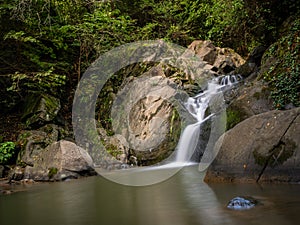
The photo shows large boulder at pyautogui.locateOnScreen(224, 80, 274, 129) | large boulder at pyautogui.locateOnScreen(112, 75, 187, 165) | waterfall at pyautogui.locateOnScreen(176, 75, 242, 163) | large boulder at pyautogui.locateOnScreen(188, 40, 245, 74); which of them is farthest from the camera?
large boulder at pyautogui.locateOnScreen(188, 40, 245, 74)

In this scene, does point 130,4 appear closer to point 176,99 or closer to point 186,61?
point 186,61

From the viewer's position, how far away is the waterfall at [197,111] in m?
8.51

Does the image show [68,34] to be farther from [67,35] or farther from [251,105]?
[251,105]

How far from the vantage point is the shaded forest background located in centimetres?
945

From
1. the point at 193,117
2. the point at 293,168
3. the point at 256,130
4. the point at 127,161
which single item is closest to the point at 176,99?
the point at 193,117

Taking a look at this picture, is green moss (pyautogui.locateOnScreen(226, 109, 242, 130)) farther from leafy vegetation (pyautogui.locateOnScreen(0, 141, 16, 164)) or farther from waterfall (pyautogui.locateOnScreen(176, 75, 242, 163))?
leafy vegetation (pyautogui.locateOnScreen(0, 141, 16, 164))

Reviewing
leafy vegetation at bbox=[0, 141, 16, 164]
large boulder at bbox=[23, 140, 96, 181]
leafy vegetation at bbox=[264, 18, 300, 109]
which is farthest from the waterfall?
leafy vegetation at bbox=[0, 141, 16, 164]

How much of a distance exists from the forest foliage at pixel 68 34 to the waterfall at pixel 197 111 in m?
1.74

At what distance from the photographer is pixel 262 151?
4.93 meters

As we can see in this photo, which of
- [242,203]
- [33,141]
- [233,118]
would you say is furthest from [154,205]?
[33,141]

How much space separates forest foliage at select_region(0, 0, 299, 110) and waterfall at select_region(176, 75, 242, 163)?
68.7 inches

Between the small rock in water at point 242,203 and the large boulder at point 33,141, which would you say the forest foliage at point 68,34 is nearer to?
the large boulder at point 33,141

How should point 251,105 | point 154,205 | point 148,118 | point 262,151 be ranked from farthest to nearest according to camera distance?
point 148,118 → point 251,105 → point 262,151 → point 154,205

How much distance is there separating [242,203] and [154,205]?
4.04 feet
